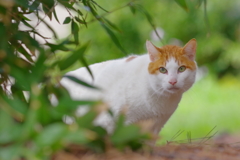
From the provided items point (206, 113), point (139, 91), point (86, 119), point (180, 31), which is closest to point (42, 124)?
point (86, 119)

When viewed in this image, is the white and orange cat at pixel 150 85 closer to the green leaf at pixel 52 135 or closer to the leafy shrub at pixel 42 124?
the leafy shrub at pixel 42 124

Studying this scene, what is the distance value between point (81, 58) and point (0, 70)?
0.54 ft

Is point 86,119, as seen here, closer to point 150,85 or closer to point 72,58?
point 72,58

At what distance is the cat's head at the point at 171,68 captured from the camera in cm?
164

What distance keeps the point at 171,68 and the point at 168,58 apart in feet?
0.15

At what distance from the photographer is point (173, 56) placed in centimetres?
169

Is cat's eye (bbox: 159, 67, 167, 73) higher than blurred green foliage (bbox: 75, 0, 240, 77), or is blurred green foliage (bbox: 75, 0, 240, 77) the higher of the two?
blurred green foliage (bbox: 75, 0, 240, 77)

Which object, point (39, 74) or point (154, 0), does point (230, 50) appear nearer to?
point (154, 0)

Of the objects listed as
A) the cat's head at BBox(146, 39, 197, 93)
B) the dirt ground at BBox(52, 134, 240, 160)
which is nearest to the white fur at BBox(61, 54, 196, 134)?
the cat's head at BBox(146, 39, 197, 93)

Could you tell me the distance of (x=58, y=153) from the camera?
2.59 feet

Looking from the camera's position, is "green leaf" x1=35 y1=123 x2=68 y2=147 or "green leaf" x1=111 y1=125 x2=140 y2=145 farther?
"green leaf" x1=111 y1=125 x2=140 y2=145

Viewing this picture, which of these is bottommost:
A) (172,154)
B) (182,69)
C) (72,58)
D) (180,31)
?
(172,154)

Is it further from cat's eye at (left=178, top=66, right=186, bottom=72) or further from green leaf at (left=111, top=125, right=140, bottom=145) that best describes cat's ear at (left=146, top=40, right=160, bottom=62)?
green leaf at (left=111, top=125, right=140, bottom=145)

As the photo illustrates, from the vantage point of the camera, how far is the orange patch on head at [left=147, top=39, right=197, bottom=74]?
1.67 meters
